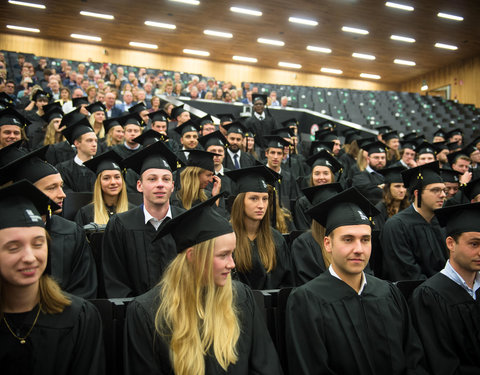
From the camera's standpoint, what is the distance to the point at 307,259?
3600mm

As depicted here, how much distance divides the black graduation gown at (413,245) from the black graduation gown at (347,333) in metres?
1.58

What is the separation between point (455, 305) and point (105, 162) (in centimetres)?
343

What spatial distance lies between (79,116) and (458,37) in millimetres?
18007

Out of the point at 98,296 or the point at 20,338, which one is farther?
the point at 98,296

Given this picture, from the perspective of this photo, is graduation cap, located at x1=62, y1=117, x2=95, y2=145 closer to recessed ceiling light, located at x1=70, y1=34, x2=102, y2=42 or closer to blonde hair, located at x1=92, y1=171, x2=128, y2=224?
blonde hair, located at x1=92, y1=171, x2=128, y2=224

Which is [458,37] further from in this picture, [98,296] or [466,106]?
[98,296]

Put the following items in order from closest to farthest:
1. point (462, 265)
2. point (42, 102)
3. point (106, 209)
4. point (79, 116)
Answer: point (462, 265), point (106, 209), point (79, 116), point (42, 102)

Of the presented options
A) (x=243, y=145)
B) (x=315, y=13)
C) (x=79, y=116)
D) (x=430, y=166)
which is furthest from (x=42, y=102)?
(x=315, y=13)

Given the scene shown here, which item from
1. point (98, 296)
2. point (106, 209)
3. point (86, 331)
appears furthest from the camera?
point (106, 209)

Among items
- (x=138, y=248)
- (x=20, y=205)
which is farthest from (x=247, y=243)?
(x=20, y=205)

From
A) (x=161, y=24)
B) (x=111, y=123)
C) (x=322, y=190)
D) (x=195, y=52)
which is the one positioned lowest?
A: (x=322, y=190)

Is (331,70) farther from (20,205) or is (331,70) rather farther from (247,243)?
(20,205)

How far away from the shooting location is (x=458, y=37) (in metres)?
18.9

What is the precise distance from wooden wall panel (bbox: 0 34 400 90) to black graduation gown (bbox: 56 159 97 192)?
765 inches
